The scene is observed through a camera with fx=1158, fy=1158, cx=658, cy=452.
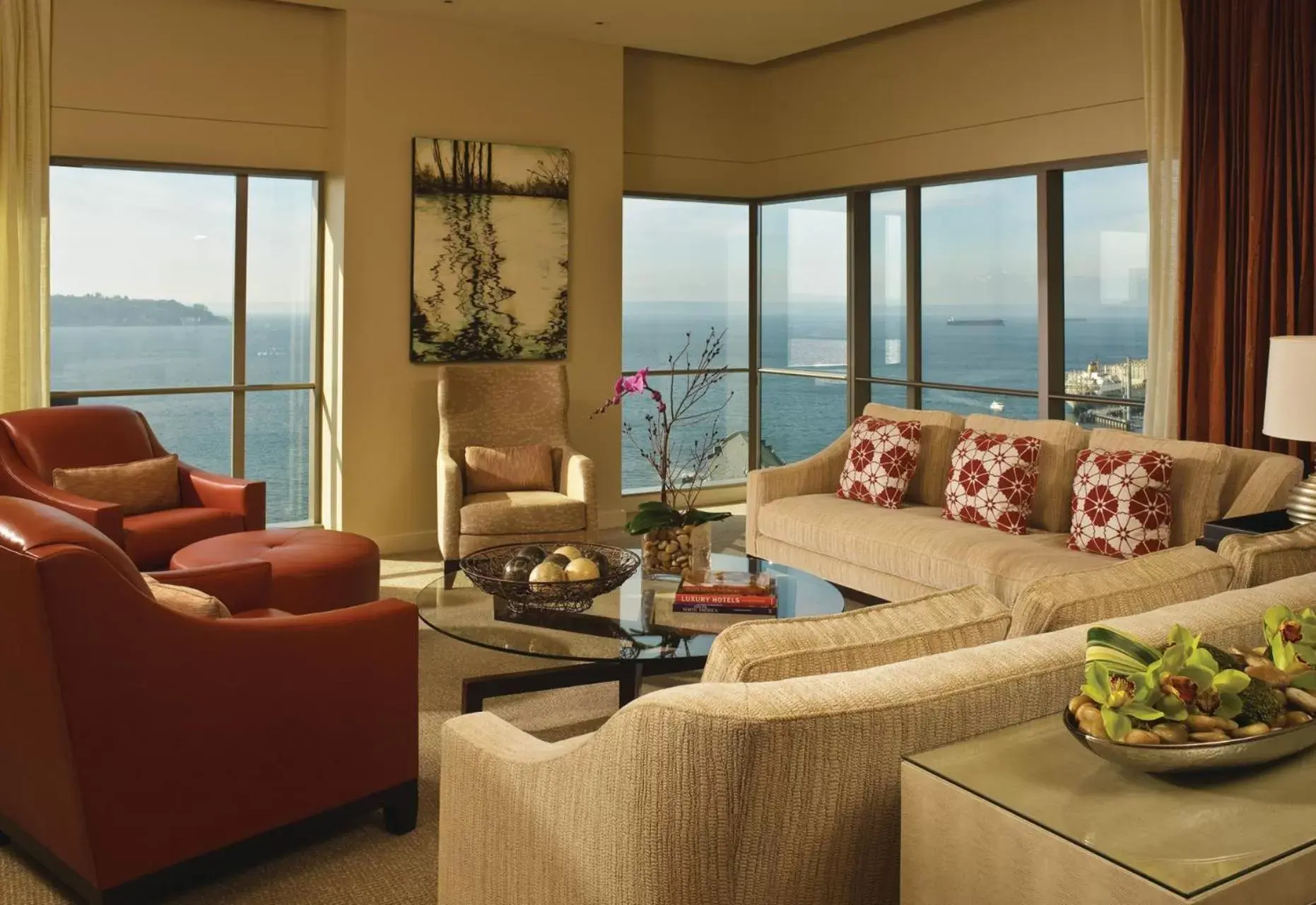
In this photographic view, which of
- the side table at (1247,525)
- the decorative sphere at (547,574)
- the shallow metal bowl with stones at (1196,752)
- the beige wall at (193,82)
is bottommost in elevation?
the decorative sphere at (547,574)

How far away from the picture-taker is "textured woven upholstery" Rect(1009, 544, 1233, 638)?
200cm

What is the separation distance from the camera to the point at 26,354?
218 inches

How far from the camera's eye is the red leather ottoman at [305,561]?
4020 millimetres

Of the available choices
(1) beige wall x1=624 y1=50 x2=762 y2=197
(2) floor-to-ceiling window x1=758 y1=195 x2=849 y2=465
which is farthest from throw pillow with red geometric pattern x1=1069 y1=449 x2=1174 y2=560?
(1) beige wall x1=624 y1=50 x2=762 y2=197

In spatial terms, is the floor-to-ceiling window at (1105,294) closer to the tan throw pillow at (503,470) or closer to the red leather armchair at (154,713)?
the tan throw pillow at (503,470)

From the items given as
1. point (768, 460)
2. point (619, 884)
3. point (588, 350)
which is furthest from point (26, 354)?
point (619, 884)

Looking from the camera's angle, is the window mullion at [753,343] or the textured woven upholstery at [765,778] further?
the window mullion at [753,343]

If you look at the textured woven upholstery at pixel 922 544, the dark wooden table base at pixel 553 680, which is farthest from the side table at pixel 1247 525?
the dark wooden table base at pixel 553 680

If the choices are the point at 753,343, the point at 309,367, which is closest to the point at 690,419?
the point at 753,343

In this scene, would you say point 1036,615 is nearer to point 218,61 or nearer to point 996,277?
point 996,277

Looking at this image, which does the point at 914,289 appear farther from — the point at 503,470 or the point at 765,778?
the point at 765,778

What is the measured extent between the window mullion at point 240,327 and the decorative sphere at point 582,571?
133 inches

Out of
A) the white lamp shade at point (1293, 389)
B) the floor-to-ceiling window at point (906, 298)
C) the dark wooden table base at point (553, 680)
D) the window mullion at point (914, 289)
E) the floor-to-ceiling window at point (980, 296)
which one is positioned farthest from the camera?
the window mullion at point (914, 289)

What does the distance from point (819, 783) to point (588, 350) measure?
18.3 feet
